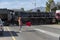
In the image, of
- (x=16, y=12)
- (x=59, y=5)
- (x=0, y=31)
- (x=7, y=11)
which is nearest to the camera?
(x=0, y=31)

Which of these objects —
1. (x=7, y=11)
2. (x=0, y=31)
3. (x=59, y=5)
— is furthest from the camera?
(x=59, y=5)

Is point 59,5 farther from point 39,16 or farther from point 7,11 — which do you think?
point 7,11

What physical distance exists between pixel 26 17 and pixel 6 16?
7107 mm

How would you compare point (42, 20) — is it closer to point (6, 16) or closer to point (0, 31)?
point (6, 16)

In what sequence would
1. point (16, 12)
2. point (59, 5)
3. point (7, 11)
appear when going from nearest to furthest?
point (7, 11)
point (16, 12)
point (59, 5)

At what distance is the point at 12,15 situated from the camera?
6900 cm

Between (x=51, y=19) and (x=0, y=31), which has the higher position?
(x=0, y=31)

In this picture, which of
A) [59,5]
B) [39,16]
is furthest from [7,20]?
[59,5]

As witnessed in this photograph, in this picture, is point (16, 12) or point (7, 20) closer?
point (7, 20)

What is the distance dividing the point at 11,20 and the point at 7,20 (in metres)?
1.70

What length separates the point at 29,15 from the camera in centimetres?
7325

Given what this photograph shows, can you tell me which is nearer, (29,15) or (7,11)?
(7,11)

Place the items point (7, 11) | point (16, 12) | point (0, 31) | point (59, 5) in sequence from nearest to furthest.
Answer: point (0, 31), point (7, 11), point (16, 12), point (59, 5)

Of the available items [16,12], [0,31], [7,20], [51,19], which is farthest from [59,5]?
[0,31]
